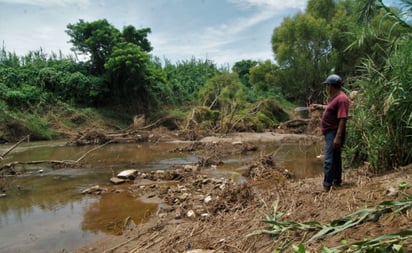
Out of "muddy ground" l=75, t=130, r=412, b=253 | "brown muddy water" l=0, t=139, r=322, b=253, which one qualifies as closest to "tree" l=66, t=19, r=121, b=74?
"brown muddy water" l=0, t=139, r=322, b=253

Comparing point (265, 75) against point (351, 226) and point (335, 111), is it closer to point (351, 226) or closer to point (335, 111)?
point (335, 111)

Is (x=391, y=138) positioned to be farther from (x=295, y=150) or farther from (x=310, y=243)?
(x=295, y=150)

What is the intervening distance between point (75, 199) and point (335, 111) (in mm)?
4940

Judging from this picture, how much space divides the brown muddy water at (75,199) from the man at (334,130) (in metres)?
2.83

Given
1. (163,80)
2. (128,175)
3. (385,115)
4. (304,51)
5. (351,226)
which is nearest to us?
(351,226)

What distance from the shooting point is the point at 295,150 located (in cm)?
A: 1307

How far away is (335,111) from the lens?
16.6ft

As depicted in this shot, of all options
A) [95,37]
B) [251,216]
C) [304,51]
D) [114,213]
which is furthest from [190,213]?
[304,51]

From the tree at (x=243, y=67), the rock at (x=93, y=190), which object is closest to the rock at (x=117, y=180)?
the rock at (x=93, y=190)

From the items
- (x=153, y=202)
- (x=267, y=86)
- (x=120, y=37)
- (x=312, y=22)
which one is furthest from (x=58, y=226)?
(x=267, y=86)

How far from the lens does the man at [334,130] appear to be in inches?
194

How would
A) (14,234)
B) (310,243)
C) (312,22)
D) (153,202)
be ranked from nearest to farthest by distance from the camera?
(310,243) < (14,234) < (153,202) < (312,22)

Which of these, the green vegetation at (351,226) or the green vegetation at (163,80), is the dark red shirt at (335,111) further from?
the green vegetation at (163,80)

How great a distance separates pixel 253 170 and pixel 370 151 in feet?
10.3
